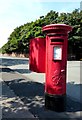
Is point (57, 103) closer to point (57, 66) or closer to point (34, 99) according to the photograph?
point (57, 66)

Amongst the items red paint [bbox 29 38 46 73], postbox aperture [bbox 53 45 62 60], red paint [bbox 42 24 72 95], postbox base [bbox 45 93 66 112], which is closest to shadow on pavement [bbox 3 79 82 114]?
postbox base [bbox 45 93 66 112]

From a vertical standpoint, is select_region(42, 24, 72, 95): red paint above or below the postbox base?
above

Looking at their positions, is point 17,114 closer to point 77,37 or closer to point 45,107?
point 45,107

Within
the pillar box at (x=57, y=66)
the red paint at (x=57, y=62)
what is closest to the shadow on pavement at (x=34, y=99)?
the pillar box at (x=57, y=66)

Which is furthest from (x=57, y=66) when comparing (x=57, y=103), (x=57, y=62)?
(x=57, y=103)

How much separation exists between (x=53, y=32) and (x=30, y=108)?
2087 millimetres

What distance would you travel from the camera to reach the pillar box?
690 centimetres

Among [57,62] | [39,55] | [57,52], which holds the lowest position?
[57,62]

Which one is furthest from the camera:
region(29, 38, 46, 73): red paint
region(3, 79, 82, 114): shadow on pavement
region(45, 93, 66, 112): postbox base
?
region(29, 38, 46, 73): red paint

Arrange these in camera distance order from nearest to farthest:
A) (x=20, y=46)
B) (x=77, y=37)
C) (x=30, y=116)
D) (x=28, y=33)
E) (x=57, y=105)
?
(x=30, y=116)
(x=57, y=105)
(x=77, y=37)
(x=28, y=33)
(x=20, y=46)

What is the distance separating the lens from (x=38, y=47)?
17.5 m

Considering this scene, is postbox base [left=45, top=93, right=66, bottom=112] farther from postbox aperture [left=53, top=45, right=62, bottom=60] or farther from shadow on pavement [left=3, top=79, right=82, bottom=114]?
postbox aperture [left=53, top=45, right=62, bottom=60]

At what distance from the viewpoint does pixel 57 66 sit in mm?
6953

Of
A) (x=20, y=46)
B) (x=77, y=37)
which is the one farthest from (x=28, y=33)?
(x=77, y=37)
